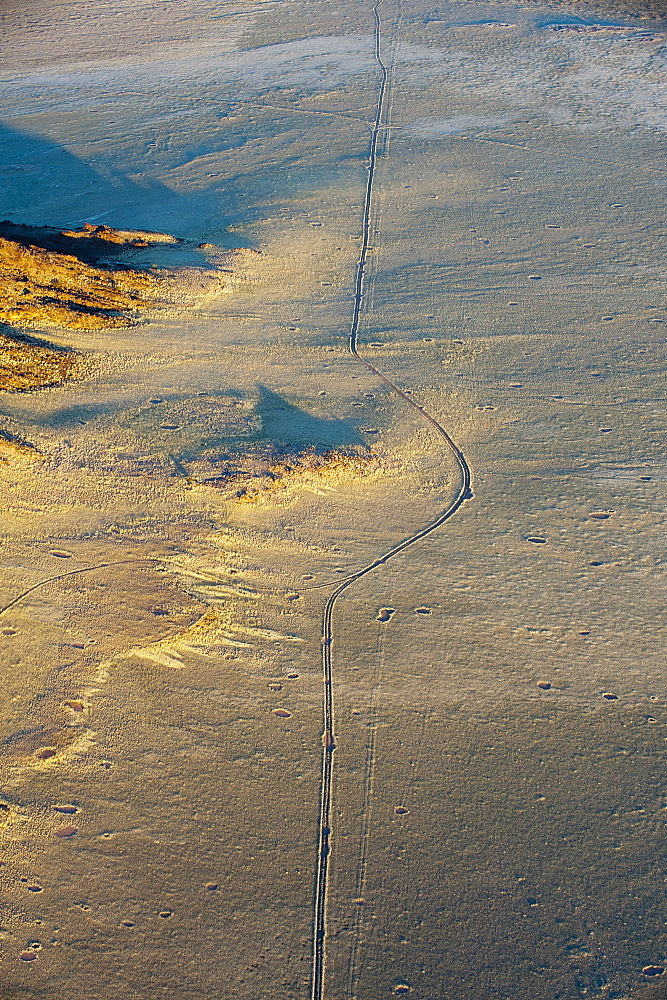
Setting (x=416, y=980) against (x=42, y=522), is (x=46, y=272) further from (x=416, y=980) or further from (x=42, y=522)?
(x=416, y=980)

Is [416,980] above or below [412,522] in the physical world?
below

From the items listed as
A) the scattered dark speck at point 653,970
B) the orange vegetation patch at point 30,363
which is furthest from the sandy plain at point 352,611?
the orange vegetation patch at point 30,363

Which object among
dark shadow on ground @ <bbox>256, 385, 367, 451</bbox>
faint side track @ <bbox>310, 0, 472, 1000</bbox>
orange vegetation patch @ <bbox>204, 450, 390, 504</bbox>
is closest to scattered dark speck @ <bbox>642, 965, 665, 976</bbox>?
faint side track @ <bbox>310, 0, 472, 1000</bbox>

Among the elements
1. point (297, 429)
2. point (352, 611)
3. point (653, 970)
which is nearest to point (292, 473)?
point (297, 429)

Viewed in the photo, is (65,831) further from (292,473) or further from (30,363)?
(30,363)

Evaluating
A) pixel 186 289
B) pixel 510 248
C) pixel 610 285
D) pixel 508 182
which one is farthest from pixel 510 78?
pixel 186 289

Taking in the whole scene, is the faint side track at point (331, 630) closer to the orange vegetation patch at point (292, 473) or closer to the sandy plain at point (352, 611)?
the sandy plain at point (352, 611)

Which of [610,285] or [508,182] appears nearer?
[610,285]

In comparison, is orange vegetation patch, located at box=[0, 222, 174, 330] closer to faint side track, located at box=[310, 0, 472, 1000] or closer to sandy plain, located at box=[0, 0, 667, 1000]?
sandy plain, located at box=[0, 0, 667, 1000]

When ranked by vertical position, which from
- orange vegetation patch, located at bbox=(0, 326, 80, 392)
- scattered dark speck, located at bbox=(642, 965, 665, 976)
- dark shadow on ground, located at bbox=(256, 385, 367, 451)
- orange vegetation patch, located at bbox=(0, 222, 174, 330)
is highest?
orange vegetation patch, located at bbox=(0, 222, 174, 330)
